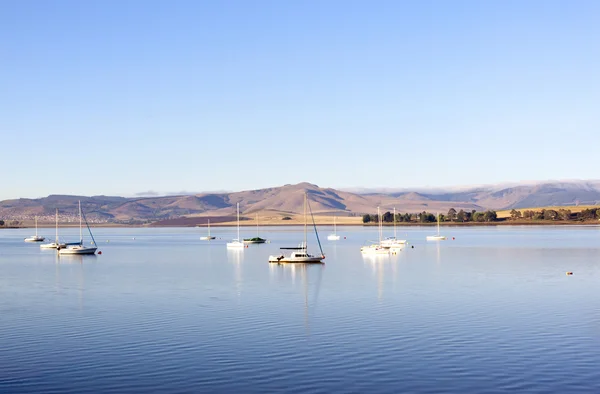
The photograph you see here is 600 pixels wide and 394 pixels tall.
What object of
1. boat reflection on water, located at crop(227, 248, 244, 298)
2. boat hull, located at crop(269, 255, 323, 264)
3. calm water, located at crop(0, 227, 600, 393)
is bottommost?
calm water, located at crop(0, 227, 600, 393)

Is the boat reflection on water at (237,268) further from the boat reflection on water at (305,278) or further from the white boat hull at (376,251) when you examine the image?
the white boat hull at (376,251)

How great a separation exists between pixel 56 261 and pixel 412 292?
7227cm

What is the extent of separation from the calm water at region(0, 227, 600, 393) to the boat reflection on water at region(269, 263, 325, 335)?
34 cm

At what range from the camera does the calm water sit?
100 feet

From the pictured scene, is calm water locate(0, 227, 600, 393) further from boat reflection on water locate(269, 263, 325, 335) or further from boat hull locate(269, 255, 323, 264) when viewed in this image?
boat hull locate(269, 255, 323, 264)

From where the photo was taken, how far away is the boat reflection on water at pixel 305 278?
5417cm

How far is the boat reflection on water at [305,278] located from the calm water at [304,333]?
34 centimetres

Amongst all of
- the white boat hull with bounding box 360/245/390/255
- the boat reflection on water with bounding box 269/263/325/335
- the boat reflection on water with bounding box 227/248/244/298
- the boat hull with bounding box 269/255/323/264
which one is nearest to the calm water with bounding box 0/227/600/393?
the boat reflection on water with bounding box 269/263/325/335

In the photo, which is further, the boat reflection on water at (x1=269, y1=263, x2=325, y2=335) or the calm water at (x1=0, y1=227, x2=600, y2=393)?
the boat reflection on water at (x1=269, y1=263, x2=325, y2=335)

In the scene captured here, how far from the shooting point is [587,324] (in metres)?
44.3

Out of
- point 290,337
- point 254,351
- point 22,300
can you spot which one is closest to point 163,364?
point 254,351

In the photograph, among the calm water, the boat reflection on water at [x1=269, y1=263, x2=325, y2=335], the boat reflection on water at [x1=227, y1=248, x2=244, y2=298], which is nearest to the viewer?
the calm water

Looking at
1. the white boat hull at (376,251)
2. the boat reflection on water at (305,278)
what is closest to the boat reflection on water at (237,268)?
the boat reflection on water at (305,278)

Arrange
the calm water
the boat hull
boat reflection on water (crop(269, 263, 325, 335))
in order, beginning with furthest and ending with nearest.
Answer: the boat hull < boat reflection on water (crop(269, 263, 325, 335)) < the calm water
